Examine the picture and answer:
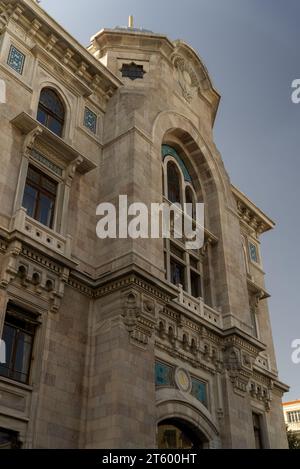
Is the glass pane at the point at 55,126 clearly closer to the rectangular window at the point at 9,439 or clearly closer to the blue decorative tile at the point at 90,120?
the blue decorative tile at the point at 90,120

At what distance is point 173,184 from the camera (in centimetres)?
2719

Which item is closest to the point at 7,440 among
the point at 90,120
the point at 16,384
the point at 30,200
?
the point at 16,384

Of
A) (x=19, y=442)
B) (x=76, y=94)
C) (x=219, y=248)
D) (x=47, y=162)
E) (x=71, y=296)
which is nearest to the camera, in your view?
(x=19, y=442)

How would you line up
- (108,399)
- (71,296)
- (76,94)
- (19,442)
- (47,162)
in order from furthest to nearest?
(76,94), (47,162), (71,296), (108,399), (19,442)

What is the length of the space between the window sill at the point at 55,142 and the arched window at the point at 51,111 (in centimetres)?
153

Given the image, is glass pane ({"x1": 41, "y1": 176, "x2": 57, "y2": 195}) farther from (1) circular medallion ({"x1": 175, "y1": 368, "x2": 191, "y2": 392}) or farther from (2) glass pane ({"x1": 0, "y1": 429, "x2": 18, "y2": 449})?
(2) glass pane ({"x1": 0, "y1": 429, "x2": 18, "y2": 449})

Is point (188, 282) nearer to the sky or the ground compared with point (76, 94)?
nearer to the ground

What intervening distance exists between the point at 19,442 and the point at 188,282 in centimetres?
1098

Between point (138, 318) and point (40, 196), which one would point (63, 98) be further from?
point (138, 318)

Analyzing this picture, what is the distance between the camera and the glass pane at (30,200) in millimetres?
19641

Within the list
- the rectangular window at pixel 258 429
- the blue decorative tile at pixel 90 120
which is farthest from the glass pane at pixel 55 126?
the rectangular window at pixel 258 429

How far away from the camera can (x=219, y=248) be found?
26766mm
